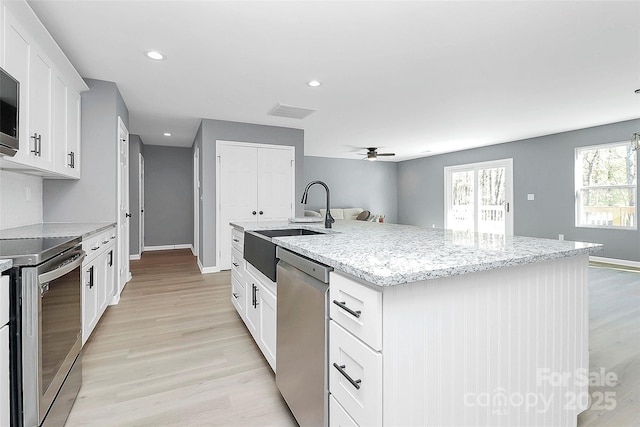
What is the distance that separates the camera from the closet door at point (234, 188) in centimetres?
508

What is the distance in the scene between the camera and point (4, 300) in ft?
3.71

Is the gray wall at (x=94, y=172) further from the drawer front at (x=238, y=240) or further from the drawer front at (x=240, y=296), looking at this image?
the drawer front at (x=240, y=296)

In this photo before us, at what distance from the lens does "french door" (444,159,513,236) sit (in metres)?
7.14

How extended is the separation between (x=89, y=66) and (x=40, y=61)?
3.05ft

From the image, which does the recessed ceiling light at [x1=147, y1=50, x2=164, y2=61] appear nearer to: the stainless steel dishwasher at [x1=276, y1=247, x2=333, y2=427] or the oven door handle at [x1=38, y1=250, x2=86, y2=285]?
the oven door handle at [x1=38, y1=250, x2=86, y2=285]

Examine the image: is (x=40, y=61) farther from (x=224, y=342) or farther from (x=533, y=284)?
(x=533, y=284)

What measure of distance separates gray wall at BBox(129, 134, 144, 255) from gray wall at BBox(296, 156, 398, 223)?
419 cm

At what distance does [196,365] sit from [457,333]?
1.78 m

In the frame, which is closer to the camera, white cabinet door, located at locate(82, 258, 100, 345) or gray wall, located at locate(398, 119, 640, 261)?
white cabinet door, located at locate(82, 258, 100, 345)

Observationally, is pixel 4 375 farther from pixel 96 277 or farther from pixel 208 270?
pixel 208 270

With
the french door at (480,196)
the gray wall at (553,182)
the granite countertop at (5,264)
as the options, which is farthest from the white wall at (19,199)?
the gray wall at (553,182)

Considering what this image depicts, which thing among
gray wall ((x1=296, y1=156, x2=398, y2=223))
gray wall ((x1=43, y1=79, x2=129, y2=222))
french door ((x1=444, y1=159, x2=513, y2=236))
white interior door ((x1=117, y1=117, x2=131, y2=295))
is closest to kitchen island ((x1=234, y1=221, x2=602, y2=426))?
gray wall ((x1=43, y1=79, x2=129, y2=222))

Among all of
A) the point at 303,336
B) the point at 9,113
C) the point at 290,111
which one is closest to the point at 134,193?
the point at 290,111

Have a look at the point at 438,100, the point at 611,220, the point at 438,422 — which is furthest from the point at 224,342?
the point at 611,220
